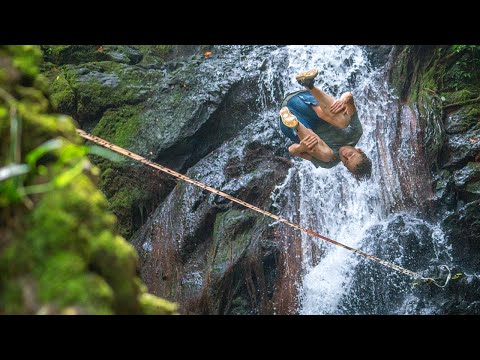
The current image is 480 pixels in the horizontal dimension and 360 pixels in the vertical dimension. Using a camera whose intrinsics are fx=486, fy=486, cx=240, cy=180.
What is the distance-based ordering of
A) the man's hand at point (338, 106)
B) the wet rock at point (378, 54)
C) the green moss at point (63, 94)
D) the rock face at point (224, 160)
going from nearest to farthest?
the rock face at point (224, 160), the man's hand at point (338, 106), the wet rock at point (378, 54), the green moss at point (63, 94)

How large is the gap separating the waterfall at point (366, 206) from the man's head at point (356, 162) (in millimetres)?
74

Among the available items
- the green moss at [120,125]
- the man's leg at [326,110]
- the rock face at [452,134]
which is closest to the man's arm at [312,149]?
the man's leg at [326,110]

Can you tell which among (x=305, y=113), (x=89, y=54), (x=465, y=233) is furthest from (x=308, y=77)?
(x=89, y=54)

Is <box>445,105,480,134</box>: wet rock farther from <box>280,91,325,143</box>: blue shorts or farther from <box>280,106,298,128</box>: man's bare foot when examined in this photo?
<box>280,106,298,128</box>: man's bare foot

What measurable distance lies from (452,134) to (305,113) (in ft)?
4.66

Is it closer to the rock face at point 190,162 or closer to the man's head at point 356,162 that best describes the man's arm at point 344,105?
the man's head at point 356,162

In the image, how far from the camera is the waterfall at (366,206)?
440 centimetres

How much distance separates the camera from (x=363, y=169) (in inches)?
186

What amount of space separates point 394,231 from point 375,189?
1.49 ft

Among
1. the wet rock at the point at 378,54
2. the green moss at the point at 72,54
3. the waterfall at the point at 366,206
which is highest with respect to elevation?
the wet rock at the point at 378,54

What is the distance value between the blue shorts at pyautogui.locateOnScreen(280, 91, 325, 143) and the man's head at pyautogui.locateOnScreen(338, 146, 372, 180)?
1.21ft

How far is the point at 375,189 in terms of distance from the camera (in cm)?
473

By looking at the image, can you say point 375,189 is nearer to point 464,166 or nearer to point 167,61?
point 464,166

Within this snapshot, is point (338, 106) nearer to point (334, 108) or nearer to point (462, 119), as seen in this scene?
point (334, 108)
